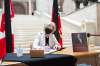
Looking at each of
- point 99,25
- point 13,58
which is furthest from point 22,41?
point 13,58

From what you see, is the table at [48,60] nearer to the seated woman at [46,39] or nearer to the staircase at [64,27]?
the seated woman at [46,39]

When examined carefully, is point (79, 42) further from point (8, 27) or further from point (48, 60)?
point (8, 27)

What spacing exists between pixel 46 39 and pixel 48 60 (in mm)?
1470

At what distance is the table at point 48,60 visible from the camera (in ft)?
13.5

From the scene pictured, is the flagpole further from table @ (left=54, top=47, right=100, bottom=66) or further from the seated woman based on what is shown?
table @ (left=54, top=47, right=100, bottom=66)

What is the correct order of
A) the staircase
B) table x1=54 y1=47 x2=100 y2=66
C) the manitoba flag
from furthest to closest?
the staircase
the manitoba flag
table x1=54 y1=47 x2=100 y2=66

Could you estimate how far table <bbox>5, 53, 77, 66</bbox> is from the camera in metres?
4.12

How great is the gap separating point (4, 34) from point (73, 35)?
1603 millimetres

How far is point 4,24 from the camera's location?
625cm

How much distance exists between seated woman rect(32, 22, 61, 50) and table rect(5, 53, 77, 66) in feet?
3.08

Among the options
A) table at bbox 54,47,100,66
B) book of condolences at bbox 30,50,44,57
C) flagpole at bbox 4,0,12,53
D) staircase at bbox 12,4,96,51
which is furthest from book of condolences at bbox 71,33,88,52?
staircase at bbox 12,4,96,51

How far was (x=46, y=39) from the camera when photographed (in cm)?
576

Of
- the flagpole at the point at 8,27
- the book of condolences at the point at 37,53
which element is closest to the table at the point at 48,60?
the book of condolences at the point at 37,53

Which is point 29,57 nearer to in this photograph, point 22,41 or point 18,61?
point 18,61
